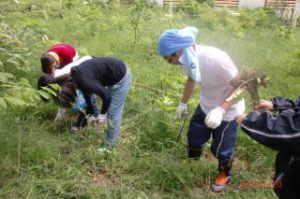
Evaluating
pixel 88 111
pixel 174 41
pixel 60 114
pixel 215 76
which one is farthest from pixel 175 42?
pixel 60 114

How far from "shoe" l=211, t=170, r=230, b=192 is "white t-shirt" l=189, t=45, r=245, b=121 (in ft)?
2.03

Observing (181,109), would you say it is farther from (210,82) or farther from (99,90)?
(99,90)

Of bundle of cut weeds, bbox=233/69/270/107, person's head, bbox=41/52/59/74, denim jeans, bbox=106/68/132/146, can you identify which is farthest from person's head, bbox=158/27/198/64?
person's head, bbox=41/52/59/74

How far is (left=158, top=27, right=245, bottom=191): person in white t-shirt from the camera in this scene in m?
2.92

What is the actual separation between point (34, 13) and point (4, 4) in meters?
0.29

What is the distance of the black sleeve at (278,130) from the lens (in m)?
1.77

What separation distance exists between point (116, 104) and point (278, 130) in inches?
83.6

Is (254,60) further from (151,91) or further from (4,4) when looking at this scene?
(4,4)

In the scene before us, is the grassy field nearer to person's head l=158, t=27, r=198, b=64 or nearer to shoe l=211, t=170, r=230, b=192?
shoe l=211, t=170, r=230, b=192

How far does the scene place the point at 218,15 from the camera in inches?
392

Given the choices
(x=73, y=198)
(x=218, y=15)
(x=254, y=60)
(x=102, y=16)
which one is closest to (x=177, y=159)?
(x=73, y=198)

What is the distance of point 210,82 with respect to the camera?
120 inches

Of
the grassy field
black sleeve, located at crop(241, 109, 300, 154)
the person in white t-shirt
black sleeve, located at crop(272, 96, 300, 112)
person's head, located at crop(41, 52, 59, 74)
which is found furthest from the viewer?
person's head, located at crop(41, 52, 59, 74)

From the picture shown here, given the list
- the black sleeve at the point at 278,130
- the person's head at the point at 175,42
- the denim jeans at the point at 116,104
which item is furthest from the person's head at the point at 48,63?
the black sleeve at the point at 278,130
